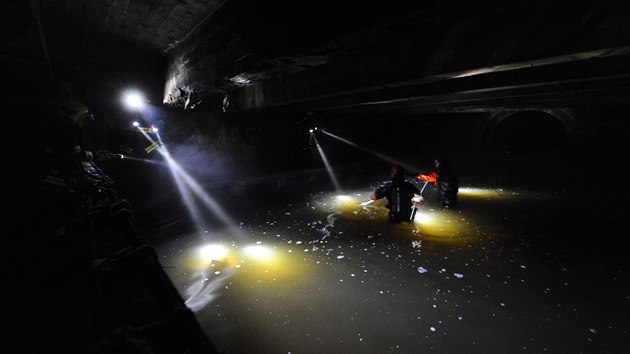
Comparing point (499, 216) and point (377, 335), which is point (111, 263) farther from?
point (499, 216)

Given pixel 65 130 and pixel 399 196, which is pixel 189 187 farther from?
pixel 399 196

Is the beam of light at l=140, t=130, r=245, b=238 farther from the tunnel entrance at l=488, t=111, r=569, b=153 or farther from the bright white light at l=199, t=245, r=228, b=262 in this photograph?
the tunnel entrance at l=488, t=111, r=569, b=153

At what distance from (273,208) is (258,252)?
2.75 meters

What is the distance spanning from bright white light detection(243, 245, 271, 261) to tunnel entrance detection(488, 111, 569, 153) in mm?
17749

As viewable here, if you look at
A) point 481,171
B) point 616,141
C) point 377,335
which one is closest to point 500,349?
point 377,335

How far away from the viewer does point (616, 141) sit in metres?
11.2

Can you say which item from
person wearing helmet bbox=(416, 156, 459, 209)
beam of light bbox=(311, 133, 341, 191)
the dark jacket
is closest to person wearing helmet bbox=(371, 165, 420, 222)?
the dark jacket

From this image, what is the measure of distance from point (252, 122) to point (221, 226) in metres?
4.39

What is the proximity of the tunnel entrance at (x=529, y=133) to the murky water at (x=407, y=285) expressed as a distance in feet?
44.9

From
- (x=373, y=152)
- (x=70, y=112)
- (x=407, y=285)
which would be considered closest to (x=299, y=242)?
(x=407, y=285)

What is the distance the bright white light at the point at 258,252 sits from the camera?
4.55m

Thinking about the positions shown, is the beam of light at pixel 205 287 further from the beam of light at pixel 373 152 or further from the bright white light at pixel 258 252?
the beam of light at pixel 373 152

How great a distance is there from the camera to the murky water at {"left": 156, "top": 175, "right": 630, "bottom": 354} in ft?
9.02

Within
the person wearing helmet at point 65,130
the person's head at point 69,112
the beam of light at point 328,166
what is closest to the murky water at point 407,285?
the person wearing helmet at point 65,130
